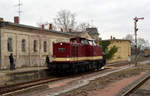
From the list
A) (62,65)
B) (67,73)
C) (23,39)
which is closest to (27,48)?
(23,39)

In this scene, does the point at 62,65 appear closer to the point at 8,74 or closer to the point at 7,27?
the point at 8,74

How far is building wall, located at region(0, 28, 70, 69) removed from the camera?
27.7 m

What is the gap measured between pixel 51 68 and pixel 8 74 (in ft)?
15.3

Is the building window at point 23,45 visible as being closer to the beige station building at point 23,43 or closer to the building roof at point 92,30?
the beige station building at point 23,43

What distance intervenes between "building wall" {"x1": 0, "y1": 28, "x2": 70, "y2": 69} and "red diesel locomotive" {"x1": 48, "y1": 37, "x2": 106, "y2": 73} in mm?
7269

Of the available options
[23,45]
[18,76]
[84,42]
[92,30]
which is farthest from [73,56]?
[92,30]

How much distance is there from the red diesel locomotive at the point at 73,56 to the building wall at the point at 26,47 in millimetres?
7269

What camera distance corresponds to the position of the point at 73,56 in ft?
76.5

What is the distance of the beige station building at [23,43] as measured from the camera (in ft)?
90.6

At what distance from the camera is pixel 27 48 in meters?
32.0

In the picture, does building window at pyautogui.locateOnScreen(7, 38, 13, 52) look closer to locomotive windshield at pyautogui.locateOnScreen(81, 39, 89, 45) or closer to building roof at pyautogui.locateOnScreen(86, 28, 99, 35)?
locomotive windshield at pyautogui.locateOnScreen(81, 39, 89, 45)

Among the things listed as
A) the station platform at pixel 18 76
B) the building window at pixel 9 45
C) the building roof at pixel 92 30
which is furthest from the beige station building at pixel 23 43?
the building roof at pixel 92 30

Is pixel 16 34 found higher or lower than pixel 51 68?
higher

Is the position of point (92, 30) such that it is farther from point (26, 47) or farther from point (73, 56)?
point (73, 56)
